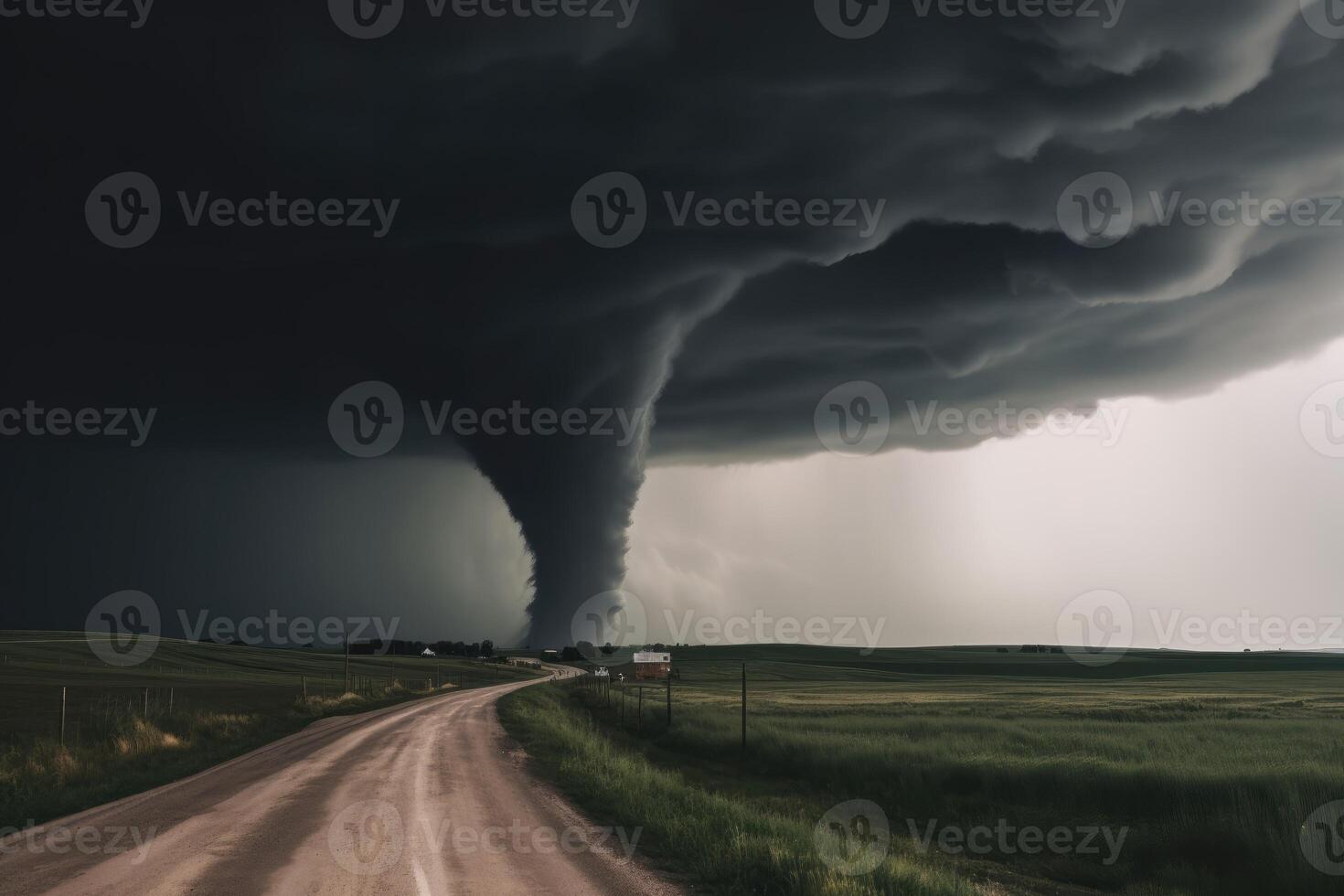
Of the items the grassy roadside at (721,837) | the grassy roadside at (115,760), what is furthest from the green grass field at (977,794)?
the grassy roadside at (115,760)

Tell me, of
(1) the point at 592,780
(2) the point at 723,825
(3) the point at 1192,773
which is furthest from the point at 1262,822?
(1) the point at 592,780

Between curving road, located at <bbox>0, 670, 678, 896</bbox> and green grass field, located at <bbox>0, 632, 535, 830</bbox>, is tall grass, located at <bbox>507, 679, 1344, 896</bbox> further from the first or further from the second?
green grass field, located at <bbox>0, 632, 535, 830</bbox>

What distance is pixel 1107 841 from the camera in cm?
1666

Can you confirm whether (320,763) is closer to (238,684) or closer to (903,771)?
(903,771)

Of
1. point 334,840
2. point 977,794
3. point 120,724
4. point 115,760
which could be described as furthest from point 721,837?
point 120,724

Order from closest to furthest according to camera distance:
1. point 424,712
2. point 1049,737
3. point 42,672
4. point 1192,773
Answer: point 1192,773 < point 1049,737 < point 424,712 < point 42,672

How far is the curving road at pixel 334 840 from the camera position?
9141mm

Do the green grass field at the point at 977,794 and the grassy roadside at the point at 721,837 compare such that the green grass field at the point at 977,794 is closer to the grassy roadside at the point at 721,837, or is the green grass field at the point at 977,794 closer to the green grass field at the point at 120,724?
the grassy roadside at the point at 721,837

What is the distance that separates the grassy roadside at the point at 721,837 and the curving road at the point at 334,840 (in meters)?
0.64

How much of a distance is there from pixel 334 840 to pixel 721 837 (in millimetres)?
5177

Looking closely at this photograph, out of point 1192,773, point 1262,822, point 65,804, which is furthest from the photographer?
point 1192,773

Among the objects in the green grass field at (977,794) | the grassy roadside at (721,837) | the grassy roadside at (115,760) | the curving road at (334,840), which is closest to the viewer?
the curving road at (334,840)

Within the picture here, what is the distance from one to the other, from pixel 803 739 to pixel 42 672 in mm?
60288

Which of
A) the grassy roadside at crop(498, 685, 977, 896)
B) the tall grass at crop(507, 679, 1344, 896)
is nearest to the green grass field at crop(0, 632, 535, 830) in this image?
the grassy roadside at crop(498, 685, 977, 896)
